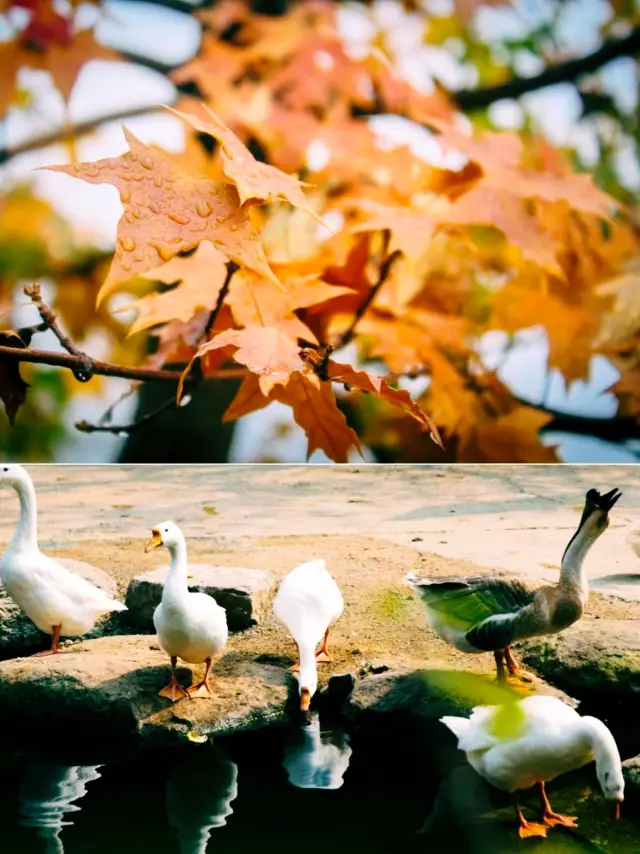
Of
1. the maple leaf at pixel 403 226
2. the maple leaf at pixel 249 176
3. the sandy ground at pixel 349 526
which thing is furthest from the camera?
the sandy ground at pixel 349 526

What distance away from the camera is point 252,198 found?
0.57 metres

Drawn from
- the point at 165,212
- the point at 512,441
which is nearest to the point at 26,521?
the point at 165,212

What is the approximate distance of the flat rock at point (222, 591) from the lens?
879 millimetres

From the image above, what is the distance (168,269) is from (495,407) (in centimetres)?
38

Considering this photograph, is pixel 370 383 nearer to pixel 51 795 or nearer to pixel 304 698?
pixel 304 698

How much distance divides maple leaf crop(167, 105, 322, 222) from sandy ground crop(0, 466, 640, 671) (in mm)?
395

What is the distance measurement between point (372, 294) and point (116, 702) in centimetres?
42

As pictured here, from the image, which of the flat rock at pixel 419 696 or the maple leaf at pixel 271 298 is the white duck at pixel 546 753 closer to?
the flat rock at pixel 419 696

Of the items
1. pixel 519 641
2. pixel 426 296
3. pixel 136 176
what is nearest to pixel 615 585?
pixel 519 641

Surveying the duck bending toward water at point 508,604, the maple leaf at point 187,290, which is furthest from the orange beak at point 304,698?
the maple leaf at point 187,290

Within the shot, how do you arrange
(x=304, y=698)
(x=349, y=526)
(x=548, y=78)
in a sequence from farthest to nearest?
(x=548, y=78) < (x=349, y=526) < (x=304, y=698)

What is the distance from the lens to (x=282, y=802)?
28.2 inches

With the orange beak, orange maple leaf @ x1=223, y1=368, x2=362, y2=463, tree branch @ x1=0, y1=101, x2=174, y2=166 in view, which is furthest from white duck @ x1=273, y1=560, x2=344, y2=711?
tree branch @ x1=0, y1=101, x2=174, y2=166

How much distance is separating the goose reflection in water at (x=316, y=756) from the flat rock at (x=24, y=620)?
0.79 feet
